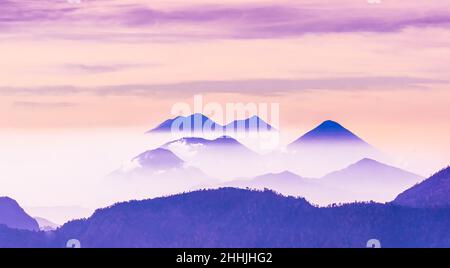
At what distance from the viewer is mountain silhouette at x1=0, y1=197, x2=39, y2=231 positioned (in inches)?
814

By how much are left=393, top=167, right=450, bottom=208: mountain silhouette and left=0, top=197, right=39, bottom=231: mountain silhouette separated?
3.93m

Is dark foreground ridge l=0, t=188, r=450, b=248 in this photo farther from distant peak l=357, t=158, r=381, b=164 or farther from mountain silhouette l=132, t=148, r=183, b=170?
distant peak l=357, t=158, r=381, b=164

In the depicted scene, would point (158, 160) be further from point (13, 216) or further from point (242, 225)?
point (13, 216)

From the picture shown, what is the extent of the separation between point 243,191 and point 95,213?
5.26 feet

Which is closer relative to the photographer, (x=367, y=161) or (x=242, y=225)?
(x=367, y=161)

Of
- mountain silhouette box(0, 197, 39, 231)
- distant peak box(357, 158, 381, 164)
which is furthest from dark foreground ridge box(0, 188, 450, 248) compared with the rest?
distant peak box(357, 158, 381, 164)

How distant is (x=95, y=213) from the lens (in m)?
20.7

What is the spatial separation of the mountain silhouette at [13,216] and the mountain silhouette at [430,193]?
3933mm

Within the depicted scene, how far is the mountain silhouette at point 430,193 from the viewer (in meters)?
20.8

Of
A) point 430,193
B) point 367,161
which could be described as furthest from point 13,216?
point 430,193

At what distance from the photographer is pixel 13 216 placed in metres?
20.8

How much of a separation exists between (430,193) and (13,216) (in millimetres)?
4473

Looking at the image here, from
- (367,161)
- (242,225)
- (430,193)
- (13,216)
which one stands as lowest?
(242,225)

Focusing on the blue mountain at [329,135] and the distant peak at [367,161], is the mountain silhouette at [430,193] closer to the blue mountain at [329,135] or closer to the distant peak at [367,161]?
the distant peak at [367,161]
